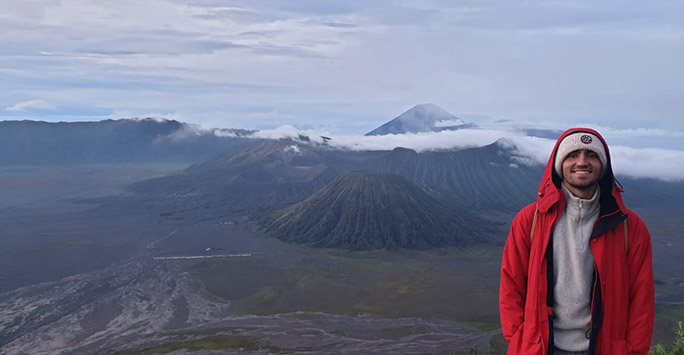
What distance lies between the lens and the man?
3729 mm

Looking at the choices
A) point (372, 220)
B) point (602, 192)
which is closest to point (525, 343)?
point (602, 192)

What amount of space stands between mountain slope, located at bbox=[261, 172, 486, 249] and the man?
62.6 m

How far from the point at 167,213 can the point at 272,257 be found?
35843 millimetres

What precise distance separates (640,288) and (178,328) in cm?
3855

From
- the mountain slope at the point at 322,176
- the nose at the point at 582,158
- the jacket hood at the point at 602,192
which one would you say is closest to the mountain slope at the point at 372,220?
the mountain slope at the point at 322,176

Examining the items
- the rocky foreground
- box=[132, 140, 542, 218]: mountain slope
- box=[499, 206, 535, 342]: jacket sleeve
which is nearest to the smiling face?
box=[499, 206, 535, 342]: jacket sleeve

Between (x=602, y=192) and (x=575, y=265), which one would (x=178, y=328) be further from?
(x=602, y=192)

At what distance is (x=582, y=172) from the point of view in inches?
147

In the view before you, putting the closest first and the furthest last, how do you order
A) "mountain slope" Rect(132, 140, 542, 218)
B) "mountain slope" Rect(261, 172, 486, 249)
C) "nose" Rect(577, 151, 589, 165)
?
"nose" Rect(577, 151, 589, 165) → "mountain slope" Rect(261, 172, 486, 249) → "mountain slope" Rect(132, 140, 542, 218)

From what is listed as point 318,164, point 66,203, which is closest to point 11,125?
point 66,203

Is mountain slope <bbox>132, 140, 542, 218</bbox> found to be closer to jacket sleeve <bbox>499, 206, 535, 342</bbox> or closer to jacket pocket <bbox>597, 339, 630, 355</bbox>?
jacket sleeve <bbox>499, 206, 535, 342</bbox>

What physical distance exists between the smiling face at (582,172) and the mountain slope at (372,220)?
62805 millimetres

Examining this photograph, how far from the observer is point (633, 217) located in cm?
374

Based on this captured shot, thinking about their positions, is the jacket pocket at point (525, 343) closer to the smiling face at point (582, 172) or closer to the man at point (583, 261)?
the man at point (583, 261)
